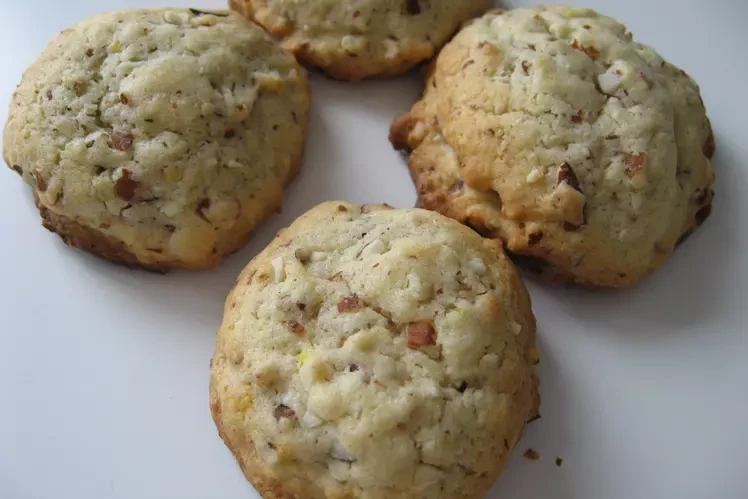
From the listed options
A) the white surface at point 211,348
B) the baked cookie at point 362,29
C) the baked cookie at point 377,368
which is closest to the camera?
the baked cookie at point 377,368

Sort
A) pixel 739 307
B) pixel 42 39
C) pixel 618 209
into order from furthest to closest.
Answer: pixel 42 39
pixel 739 307
pixel 618 209

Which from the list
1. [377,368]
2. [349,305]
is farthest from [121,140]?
[377,368]

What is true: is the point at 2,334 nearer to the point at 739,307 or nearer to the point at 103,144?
the point at 103,144

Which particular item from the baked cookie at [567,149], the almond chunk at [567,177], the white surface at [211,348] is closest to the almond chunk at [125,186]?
the white surface at [211,348]

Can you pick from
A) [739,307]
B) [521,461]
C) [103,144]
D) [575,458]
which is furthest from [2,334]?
[739,307]

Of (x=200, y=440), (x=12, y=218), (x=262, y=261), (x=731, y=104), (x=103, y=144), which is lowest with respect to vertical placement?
(x=200, y=440)

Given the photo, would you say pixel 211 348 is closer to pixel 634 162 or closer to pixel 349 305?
pixel 349 305

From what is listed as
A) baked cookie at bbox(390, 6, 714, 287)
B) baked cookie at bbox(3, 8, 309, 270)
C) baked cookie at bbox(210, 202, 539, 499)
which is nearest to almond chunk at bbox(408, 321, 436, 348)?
baked cookie at bbox(210, 202, 539, 499)

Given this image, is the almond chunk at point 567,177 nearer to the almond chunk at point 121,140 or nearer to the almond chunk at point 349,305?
the almond chunk at point 349,305
